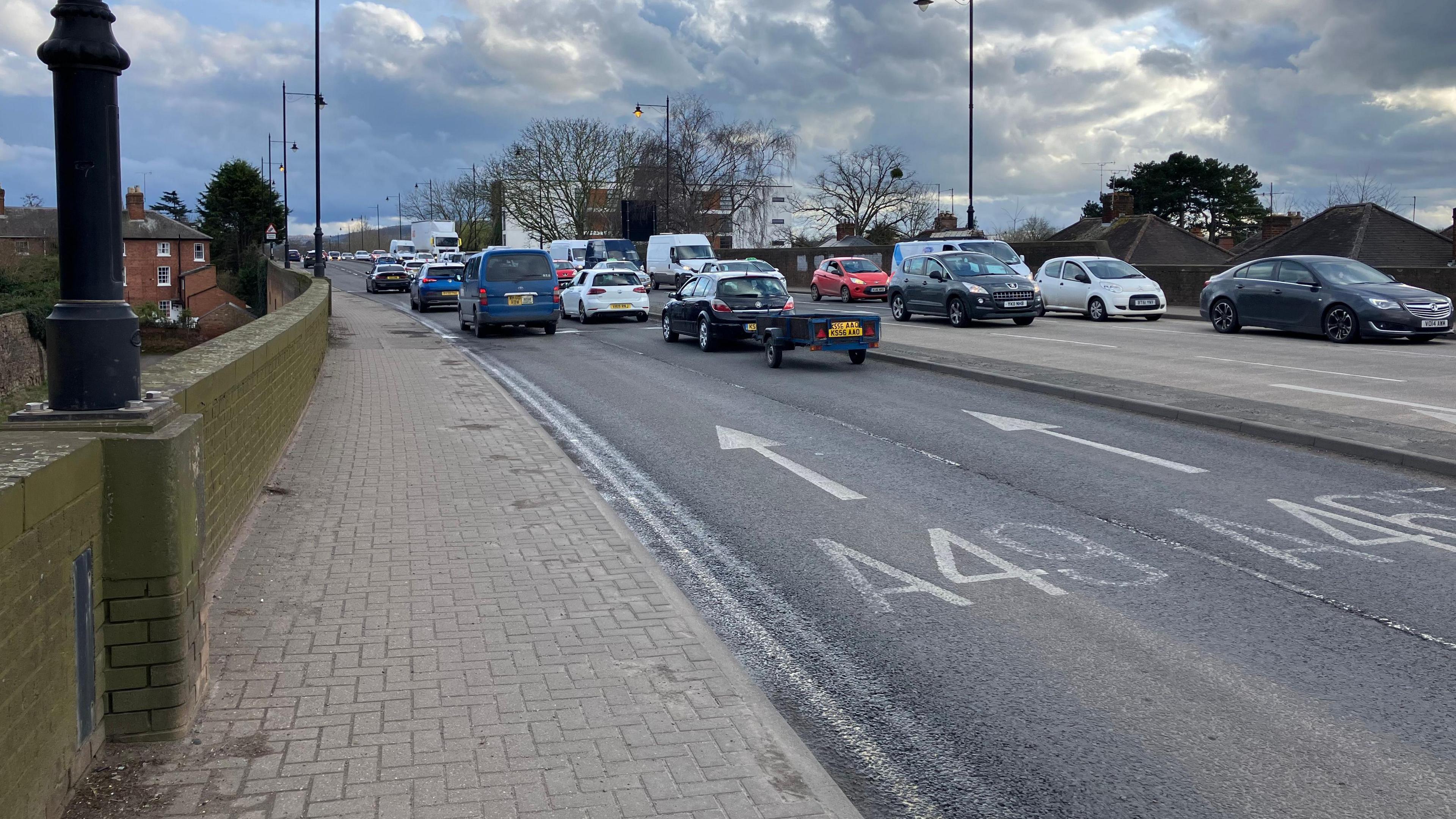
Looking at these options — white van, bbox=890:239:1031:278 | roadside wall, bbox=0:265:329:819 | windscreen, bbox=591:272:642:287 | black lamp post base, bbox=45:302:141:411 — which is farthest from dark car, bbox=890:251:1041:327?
black lamp post base, bbox=45:302:141:411

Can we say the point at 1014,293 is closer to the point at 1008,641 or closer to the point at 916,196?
the point at 1008,641

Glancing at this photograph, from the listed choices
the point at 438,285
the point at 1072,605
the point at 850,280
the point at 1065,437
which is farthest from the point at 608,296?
the point at 1072,605

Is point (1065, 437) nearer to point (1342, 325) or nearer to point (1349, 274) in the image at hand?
point (1342, 325)

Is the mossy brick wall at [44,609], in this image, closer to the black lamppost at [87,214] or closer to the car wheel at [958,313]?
the black lamppost at [87,214]

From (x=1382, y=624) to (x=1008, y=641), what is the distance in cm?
189

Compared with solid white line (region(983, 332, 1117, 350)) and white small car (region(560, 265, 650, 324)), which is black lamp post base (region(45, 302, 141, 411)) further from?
→ white small car (region(560, 265, 650, 324))

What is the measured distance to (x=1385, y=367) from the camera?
1695 cm

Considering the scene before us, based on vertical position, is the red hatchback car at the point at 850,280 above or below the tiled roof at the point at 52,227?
below

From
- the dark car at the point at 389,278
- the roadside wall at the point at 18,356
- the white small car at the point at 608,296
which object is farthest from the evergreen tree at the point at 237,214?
the white small car at the point at 608,296

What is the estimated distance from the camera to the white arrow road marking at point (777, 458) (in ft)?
29.7

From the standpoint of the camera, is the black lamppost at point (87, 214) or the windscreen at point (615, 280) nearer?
the black lamppost at point (87, 214)

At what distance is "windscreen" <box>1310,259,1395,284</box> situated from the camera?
2184 cm

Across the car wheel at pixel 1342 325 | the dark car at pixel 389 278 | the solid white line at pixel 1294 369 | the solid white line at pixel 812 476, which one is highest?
the dark car at pixel 389 278

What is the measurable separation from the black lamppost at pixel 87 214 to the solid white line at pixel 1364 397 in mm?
12858
